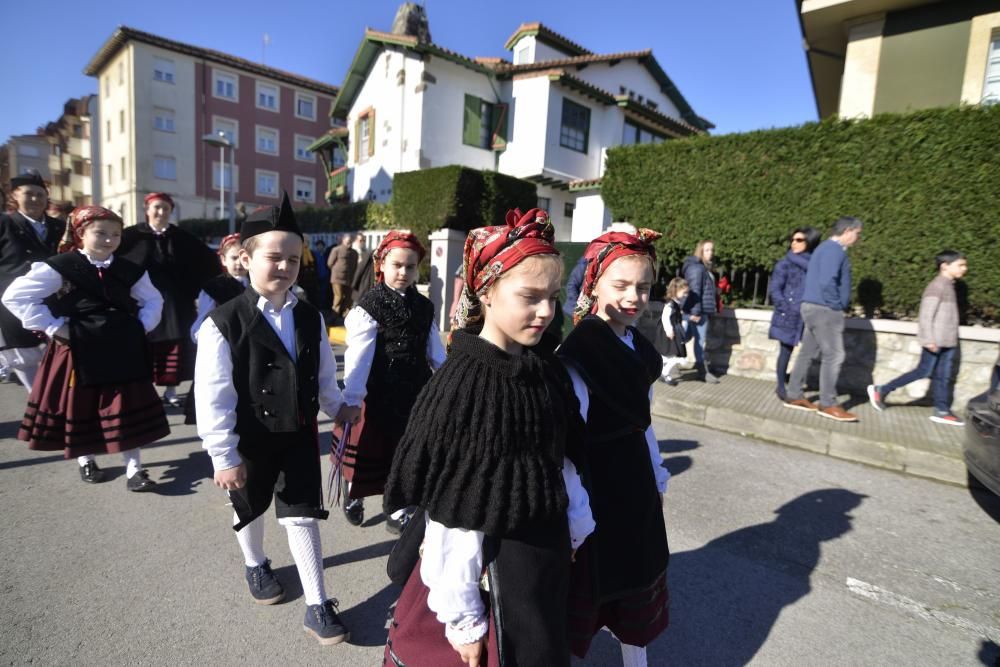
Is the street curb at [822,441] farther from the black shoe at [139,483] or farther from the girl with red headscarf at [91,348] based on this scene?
the girl with red headscarf at [91,348]

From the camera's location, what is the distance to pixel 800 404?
600 cm

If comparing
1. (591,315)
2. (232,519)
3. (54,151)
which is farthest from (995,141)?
(54,151)

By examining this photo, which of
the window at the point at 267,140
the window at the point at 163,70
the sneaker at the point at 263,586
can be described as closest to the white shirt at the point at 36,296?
the sneaker at the point at 263,586

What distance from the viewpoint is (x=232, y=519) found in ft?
10.9

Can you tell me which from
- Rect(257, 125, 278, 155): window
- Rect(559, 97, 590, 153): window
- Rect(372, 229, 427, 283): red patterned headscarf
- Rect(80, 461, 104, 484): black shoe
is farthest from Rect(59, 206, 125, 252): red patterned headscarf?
Rect(257, 125, 278, 155): window

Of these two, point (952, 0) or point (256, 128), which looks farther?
point (256, 128)

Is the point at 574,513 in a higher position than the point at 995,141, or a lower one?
lower

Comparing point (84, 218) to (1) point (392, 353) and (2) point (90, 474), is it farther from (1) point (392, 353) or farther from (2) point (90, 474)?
(1) point (392, 353)

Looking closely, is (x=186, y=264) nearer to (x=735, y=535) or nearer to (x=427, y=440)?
(x=427, y=440)

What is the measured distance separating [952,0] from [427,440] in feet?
38.3

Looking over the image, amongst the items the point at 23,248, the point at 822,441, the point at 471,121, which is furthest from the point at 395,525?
the point at 471,121

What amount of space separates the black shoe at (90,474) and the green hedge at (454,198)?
27.2 ft

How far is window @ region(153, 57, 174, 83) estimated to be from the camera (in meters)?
28.9

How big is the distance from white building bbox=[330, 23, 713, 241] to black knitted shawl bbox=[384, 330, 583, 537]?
15.3 metres
